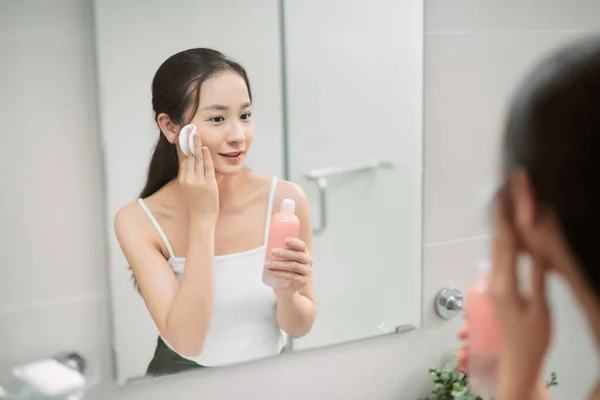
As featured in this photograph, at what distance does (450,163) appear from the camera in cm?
150

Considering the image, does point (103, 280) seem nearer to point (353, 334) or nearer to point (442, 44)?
point (353, 334)

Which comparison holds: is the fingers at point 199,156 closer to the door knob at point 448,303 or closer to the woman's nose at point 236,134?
the woman's nose at point 236,134

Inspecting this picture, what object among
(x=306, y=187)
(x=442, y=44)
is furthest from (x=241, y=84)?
(x=442, y=44)

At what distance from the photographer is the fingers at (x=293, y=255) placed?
1219 mm

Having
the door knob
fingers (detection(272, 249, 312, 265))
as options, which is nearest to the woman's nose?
fingers (detection(272, 249, 312, 265))

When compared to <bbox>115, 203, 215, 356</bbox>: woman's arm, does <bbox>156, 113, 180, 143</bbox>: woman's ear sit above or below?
above

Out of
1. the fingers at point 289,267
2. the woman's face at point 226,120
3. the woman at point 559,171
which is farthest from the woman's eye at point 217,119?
the woman at point 559,171

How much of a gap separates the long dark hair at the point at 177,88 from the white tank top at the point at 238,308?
88 mm

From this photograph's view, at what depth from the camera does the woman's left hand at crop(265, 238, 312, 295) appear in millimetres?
1222

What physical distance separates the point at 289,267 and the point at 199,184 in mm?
223

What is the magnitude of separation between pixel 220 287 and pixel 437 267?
551mm

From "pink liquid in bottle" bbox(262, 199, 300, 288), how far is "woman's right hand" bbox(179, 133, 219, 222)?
0.11 m

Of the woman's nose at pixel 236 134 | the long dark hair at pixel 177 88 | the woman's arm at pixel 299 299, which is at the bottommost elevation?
the woman's arm at pixel 299 299

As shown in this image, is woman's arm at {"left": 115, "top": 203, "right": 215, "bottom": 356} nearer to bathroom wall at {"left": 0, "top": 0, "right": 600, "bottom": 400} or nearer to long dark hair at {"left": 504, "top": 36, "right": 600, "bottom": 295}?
bathroom wall at {"left": 0, "top": 0, "right": 600, "bottom": 400}
